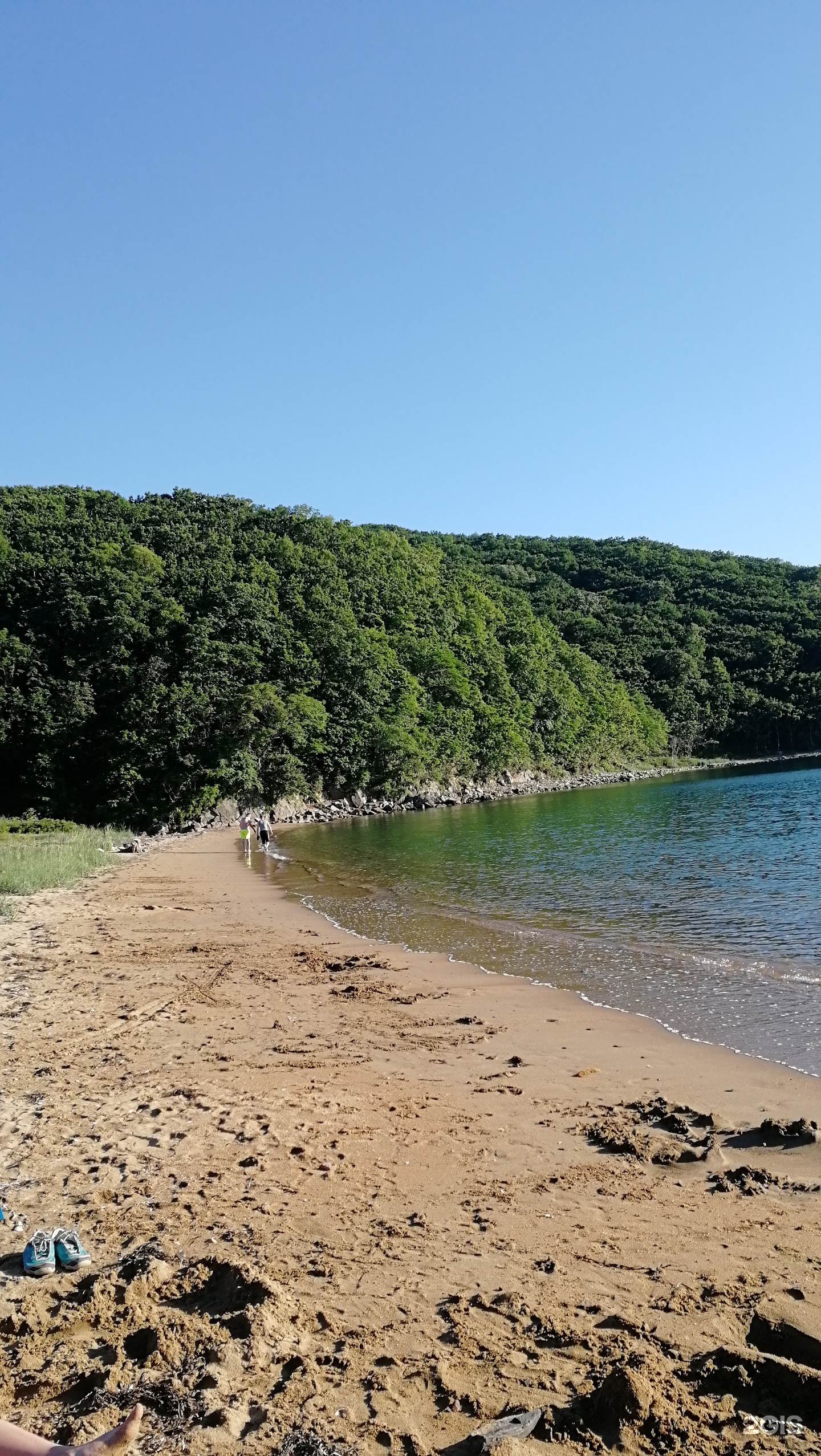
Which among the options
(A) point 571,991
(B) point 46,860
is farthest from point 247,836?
(A) point 571,991

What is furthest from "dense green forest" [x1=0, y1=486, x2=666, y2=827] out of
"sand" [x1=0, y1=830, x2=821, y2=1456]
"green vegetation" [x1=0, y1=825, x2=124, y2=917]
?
"sand" [x1=0, y1=830, x2=821, y2=1456]

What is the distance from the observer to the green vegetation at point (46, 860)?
69.5ft

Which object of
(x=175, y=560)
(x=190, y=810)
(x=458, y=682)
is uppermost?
(x=175, y=560)

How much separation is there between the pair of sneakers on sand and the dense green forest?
49.5 metres

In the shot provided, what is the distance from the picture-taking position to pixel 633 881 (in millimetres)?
21016

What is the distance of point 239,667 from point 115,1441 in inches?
2364

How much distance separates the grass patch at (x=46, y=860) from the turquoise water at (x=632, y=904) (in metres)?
6.08

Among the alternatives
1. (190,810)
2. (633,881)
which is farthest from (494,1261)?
(190,810)

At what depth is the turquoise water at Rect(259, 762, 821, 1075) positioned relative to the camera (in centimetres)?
1104

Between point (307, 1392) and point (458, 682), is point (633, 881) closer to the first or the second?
point (307, 1392)

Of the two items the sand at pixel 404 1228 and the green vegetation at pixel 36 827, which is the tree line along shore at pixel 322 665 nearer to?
the green vegetation at pixel 36 827

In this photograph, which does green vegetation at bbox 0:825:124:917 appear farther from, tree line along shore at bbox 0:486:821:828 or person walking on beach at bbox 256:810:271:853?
tree line along shore at bbox 0:486:821:828

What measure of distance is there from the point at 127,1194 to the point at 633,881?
55.6ft

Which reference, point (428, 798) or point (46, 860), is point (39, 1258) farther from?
point (428, 798)
